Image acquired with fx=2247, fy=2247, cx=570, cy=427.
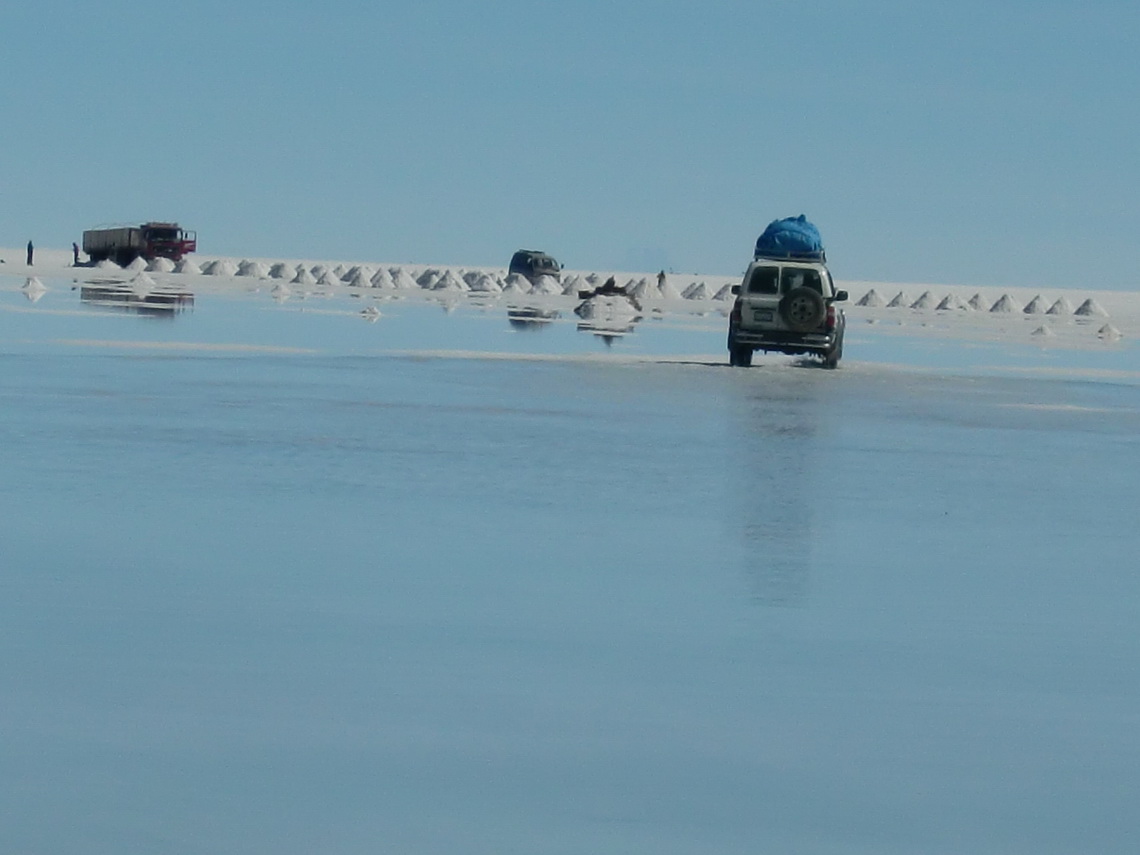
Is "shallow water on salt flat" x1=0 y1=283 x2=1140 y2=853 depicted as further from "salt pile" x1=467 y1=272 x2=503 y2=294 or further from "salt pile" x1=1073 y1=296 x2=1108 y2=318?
"salt pile" x1=1073 y1=296 x2=1108 y2=318

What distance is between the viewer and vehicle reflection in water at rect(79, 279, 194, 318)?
181 feet

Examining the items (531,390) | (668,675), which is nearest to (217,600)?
(668,675)

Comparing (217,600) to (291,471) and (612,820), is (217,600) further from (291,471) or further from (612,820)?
(291,471)

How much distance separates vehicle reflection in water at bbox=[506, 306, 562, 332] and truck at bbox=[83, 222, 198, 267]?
3191 cm

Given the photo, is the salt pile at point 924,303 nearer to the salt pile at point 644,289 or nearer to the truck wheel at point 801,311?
the salt pile at point 644,289

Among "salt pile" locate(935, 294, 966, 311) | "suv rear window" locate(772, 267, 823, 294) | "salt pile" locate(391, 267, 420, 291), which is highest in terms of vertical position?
"suv rear window" locate(772, 267, 823, 294)

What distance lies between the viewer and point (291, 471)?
16.5m

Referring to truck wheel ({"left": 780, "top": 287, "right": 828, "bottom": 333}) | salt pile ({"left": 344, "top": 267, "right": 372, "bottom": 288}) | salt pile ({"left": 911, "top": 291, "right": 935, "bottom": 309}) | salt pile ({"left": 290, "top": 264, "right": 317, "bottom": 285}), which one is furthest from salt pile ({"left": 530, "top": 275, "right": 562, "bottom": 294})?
truck wheel ({"left": 780, "top": 287, "right": 828, "bottom": 333})

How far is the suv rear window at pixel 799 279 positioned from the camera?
124 feet

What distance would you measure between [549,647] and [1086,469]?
11.2 metres

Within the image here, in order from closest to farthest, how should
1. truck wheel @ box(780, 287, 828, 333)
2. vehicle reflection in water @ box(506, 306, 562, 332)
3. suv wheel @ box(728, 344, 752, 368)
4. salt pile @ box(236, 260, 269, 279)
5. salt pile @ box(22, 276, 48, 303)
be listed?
truck wheel @ box(780, 287, 828, 333) < suv wheel @ box(728, 344, 752, 368) < vehicle reflection in water @ box(506, 306, 562, 332) < salt pile @ box(22, 276, 48, 303) < salt pile @ box(236, 260, 269, 279)

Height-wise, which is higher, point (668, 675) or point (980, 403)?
point (668, 675)

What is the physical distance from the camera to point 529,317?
64938 mm

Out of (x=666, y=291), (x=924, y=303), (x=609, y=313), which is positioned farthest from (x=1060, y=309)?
(x=609, y=313)
